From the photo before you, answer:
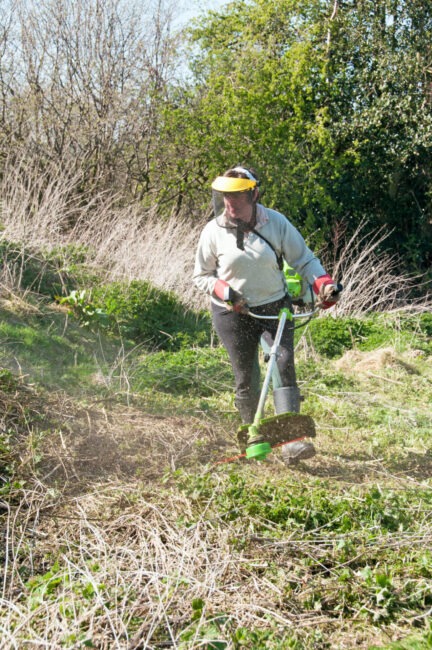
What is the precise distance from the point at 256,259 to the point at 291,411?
109 cm

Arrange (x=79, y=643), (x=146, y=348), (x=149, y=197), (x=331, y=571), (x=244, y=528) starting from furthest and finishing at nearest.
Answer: (x=149, y=197) < (x=146, y=348) < (x=244, y=528) < (x=331, y=571) < (x=79, y=643)

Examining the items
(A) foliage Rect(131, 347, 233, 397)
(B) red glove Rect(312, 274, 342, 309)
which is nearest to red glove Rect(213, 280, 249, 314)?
(B) red glove Rect(312, 274, 342, 309)

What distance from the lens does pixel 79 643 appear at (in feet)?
10.2

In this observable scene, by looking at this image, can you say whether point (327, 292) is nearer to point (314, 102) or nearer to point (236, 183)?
point (236, 183)

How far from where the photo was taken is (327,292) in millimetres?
5242

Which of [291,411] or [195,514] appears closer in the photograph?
[195,514]

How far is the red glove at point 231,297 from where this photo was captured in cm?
530

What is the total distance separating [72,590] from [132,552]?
1.38ft

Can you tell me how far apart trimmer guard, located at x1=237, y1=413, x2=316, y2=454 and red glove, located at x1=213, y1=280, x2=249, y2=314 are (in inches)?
30.6

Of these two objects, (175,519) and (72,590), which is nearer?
(72,590)

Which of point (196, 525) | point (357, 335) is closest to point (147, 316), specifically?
point (357, 335)

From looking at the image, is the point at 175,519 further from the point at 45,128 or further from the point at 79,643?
the point at 45,128

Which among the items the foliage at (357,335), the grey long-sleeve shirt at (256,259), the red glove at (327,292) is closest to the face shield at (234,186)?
the grey long-sleeve shirt at (256,259)

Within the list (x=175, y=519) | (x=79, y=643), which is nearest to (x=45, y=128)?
(x=175, y=519)
